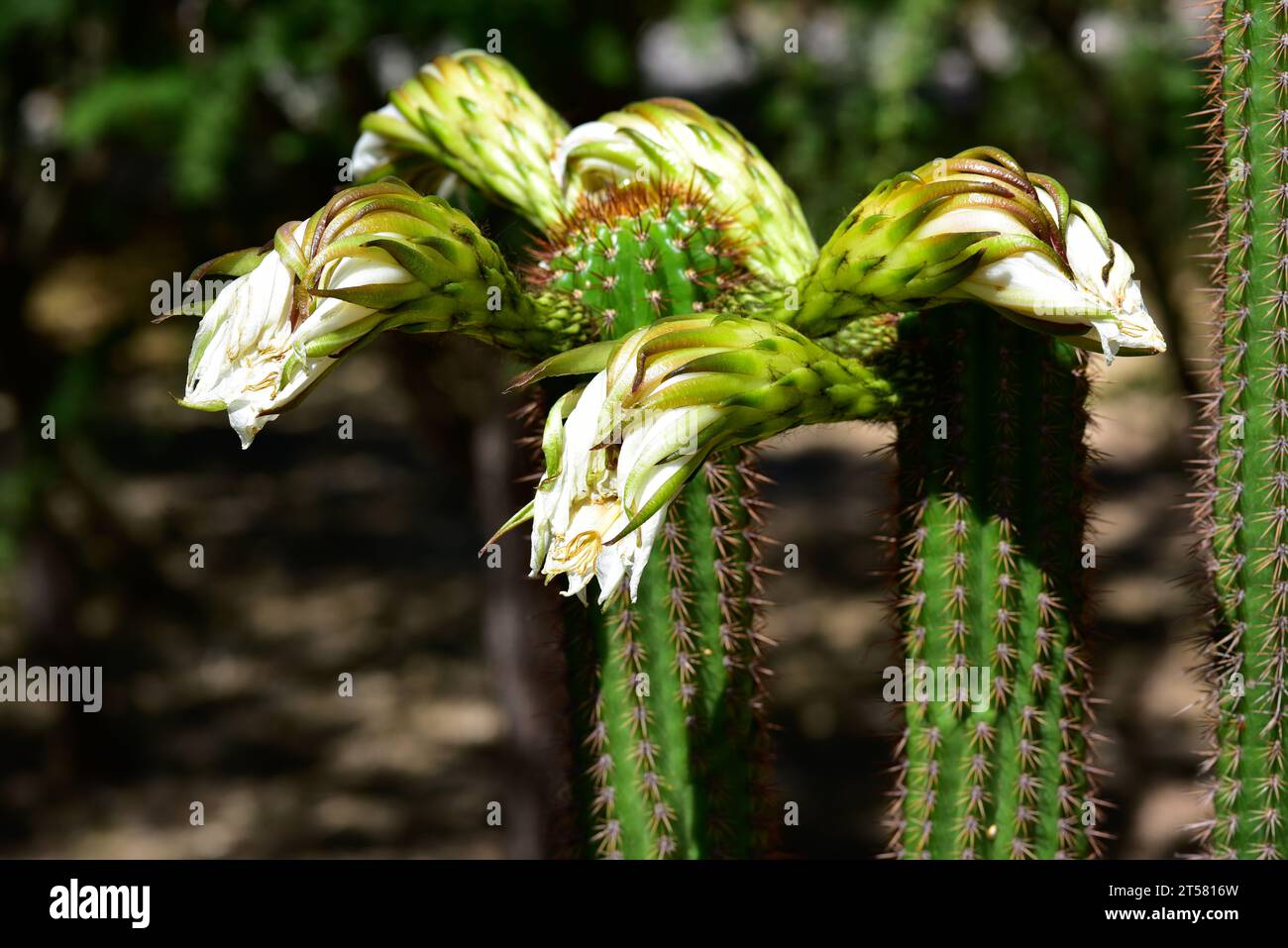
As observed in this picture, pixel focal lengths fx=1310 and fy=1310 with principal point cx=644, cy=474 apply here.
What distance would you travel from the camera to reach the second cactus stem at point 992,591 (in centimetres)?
130

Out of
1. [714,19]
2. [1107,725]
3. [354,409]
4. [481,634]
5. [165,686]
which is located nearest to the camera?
[714,19]

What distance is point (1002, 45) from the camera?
3.34 m

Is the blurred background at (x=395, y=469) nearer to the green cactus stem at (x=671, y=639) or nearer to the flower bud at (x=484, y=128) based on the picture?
the green cactus stem at (x=671, y=639)

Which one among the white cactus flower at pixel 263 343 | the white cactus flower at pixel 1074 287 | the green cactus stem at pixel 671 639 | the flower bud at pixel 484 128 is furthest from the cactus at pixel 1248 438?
the white cactus flower at pixel 263 343

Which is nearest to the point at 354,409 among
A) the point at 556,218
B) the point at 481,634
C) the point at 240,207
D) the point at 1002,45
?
the point at 481,634

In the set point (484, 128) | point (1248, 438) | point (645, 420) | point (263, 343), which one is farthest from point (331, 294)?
point (1248, 438)

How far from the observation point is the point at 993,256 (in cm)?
107

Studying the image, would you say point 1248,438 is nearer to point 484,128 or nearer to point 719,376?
point 719,376

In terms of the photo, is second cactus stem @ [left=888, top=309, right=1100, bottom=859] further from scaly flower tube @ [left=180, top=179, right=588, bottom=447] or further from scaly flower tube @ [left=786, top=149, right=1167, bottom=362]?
scaly flower tube @ [left=180, top=179, right=588, bottom=447]

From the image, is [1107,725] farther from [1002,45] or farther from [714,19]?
[714,19]

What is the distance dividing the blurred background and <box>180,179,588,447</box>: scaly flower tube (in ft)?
1.60

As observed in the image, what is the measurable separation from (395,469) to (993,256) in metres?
6.24

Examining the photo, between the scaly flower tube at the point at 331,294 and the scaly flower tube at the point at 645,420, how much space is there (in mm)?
111

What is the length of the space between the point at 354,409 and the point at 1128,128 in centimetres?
528
